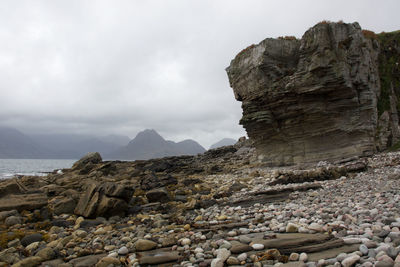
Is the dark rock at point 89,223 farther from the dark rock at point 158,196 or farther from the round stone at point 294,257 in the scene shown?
the round stone at point 294,257

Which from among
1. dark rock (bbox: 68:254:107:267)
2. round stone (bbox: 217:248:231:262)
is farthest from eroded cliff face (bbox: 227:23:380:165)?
dark rock (bbox: 68:254:107:267)

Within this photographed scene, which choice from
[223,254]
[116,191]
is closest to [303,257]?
[223,254]

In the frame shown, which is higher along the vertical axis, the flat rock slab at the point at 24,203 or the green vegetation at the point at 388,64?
the green vegetation at the point at 388,64

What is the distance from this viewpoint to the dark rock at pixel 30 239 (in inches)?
353

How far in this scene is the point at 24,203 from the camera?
13.4 meters

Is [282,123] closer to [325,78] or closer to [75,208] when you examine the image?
[325,78]

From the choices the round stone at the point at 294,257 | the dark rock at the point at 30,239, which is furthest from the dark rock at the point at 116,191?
the round stone at the point at 294,257

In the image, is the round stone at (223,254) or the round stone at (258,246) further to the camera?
the round stone at (258,246)

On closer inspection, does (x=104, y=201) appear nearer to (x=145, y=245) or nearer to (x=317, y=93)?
(x=145, y=245)

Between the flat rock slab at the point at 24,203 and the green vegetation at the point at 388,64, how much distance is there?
2776cm

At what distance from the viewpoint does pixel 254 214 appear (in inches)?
387

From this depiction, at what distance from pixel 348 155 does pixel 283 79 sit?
8.74 metres

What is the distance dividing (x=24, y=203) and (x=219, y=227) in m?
10.8

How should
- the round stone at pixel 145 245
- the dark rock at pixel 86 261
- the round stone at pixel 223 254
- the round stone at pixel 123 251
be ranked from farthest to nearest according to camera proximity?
the round stone at pixel 145 245
the round stone at pixel 123 251
the dark rock at pixel 86 261
the round stone at pixel 223 254
